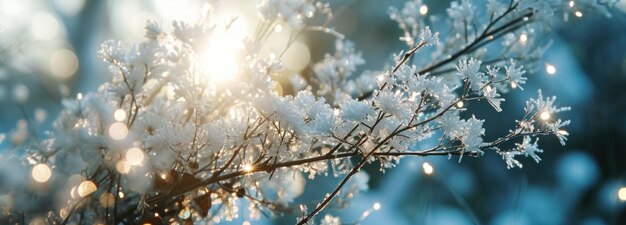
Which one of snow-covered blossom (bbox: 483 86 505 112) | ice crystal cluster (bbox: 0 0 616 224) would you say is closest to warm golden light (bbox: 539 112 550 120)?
ice crystal cluster (bbox: 0 0 616 224)

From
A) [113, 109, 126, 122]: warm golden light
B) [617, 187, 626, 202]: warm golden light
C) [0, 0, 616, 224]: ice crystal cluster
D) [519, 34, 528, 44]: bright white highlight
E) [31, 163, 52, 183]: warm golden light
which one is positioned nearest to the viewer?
[0, 0, 616, 224]: ice crystal cluster

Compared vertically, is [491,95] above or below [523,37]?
below

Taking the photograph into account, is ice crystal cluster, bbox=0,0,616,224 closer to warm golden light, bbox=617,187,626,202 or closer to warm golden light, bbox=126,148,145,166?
warm golden light, bbox=126,148,145,166

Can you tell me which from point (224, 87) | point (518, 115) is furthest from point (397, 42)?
point (224, 87)

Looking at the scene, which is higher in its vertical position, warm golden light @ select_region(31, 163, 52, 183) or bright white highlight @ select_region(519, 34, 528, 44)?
warm golden light @ select_region(31, 163, 52, 183)

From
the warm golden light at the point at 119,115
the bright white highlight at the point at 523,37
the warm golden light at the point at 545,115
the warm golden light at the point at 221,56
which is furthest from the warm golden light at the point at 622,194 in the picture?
the warm golden light at the point at 119,115

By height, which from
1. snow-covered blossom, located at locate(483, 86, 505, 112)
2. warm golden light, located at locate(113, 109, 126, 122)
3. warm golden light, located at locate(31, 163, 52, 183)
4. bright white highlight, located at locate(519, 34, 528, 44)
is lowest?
snow-covered blossom, located at locate(483, 86, 505, 112)

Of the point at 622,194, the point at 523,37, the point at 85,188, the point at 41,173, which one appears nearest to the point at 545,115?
the point at 523,37

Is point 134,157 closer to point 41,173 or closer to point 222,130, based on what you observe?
point 222,130
